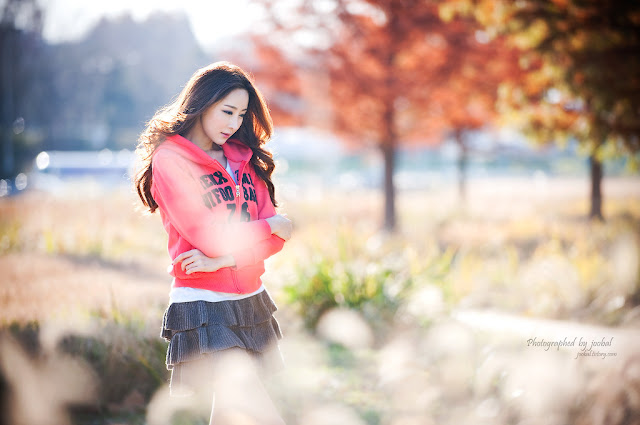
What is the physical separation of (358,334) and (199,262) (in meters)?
2.83

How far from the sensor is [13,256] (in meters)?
5.08

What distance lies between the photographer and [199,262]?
2010mm

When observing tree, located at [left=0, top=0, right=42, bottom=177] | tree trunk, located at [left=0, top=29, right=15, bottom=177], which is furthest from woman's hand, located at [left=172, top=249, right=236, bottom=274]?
tree trunk, located at [left=0, top=29, right=15, bottom=177]

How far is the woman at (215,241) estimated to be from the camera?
2.01 metres

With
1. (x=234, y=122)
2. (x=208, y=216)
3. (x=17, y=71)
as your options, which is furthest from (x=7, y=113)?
(x=208, y=216)

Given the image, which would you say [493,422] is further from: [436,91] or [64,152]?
[64,152]

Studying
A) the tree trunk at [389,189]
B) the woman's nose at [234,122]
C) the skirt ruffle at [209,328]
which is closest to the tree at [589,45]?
the tree trunk at [389,189]

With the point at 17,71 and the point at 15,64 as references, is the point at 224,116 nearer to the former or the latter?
the point at 15,64

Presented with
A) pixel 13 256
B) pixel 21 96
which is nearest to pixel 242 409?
pixel 13 256

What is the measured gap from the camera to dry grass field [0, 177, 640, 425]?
2.96 metres

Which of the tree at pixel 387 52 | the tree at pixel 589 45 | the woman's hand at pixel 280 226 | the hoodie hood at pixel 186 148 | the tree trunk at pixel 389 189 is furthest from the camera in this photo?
the tree trunk at pixel 389 189

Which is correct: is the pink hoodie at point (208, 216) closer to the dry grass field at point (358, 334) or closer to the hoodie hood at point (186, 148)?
the hoodie hood at point (186, 148)

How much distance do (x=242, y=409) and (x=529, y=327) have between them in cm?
243

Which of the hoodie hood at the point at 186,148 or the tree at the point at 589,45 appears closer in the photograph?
the hoodie hood at the point at 186,148
